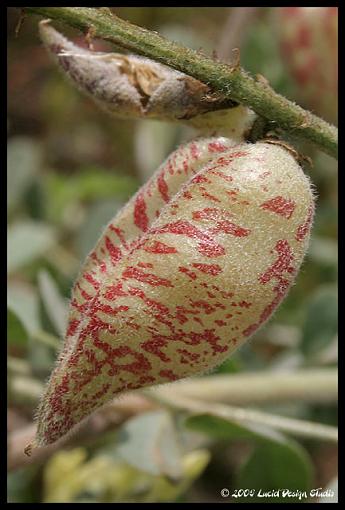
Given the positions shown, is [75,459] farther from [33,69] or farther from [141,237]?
[33,69]

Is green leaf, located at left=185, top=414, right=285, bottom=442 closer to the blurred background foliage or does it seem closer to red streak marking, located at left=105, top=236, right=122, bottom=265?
the blurred background foliage

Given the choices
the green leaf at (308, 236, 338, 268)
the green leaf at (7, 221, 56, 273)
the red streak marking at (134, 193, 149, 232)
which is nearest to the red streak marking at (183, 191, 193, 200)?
the red streak marking at (134, 193, 149, 232)

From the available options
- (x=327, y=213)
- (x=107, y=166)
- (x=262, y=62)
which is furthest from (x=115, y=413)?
(x=107, y=166)

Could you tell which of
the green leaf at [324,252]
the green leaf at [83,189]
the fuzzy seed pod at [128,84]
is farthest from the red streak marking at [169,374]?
the green leaf at [83,189]

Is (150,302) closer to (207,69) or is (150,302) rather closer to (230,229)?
(230,229)

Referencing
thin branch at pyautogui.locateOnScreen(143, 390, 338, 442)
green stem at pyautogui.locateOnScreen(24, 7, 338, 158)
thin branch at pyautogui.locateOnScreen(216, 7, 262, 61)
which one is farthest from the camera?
thin branch at pyautogui.locateOnScreen(216, 7, 262, 61)

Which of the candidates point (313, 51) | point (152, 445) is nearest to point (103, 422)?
point (152, 445)

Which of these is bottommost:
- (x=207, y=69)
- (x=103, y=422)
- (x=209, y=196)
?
(x=103, y=422)
